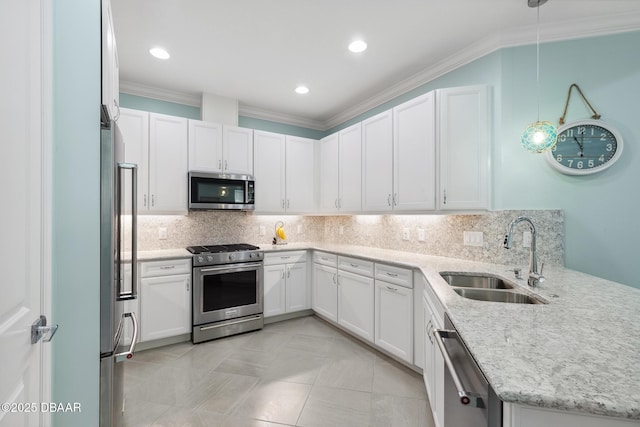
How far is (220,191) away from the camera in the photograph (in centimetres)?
335

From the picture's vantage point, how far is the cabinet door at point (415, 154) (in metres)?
2.55

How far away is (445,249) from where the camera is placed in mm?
2773

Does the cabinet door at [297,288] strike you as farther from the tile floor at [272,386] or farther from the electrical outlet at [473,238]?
the electrical outlet at [473,238]

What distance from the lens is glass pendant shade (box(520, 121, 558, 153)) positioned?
6.18 feet

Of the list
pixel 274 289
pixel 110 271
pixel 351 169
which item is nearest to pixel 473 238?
pixel 351 169

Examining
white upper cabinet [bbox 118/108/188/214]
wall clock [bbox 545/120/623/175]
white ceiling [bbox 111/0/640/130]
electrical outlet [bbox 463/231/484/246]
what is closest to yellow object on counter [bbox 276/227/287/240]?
white upper cabinet [bbox 118/108/188/214]

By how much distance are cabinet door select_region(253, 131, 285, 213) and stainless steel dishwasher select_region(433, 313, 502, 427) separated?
2.80m

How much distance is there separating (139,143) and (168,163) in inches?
13.2

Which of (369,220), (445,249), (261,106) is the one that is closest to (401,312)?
(445,249)

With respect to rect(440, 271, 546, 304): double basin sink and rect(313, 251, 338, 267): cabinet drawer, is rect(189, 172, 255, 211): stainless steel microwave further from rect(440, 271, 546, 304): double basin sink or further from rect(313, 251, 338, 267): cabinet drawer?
rect(440, 271, 546, 304): double basin sink

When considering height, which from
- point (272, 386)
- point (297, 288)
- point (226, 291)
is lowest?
point (272, 386)

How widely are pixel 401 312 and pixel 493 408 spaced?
1.71 m

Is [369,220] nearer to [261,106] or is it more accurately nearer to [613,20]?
[261,106]

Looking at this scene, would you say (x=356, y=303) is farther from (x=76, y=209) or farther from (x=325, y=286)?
(x=76, y=209)
